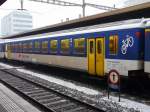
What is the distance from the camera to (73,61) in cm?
1783

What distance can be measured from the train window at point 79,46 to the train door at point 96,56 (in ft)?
2.42

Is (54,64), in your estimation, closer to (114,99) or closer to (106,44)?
(106,44)

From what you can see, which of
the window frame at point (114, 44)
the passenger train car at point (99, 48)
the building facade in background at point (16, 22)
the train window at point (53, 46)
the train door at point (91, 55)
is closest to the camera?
the passenger train car at point (99, 48)

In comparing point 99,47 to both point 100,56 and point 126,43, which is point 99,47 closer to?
point 100,56

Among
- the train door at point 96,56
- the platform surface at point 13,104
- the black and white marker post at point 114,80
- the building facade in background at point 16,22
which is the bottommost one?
the platform surface at point 13,104

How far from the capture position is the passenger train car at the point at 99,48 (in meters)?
12.5

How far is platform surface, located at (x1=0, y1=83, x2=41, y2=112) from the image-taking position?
1031 centimetres

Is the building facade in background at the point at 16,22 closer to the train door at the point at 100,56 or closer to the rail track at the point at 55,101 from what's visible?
the train door at the point at 100,56

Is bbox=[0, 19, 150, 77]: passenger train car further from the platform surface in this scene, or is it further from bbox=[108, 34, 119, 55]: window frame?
the platform surface

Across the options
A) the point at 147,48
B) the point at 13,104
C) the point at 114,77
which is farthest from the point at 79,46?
the point at 13,104

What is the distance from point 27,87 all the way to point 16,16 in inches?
6503

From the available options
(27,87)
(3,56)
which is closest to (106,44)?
(27,87)

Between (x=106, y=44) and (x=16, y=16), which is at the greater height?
(x=16, y=16)

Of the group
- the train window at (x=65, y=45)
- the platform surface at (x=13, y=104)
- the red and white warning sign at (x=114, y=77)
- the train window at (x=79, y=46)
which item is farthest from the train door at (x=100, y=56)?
the platform surface at (x=13, y=104)
